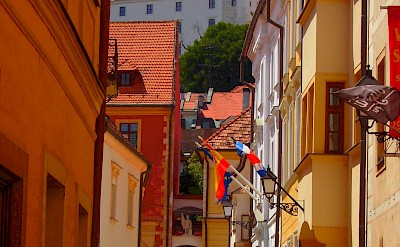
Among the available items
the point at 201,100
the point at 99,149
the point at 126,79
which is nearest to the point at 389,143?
the point at 99,149

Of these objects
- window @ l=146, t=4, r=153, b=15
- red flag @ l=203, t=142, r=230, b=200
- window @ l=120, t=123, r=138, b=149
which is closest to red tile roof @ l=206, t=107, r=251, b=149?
window @ l=120, t=123, r=138, b=149

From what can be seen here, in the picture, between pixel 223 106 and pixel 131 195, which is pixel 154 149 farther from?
pixel 223 106

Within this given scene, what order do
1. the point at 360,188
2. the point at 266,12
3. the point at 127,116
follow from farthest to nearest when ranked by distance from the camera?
the point at 127,116, the point at 266,12, the point at 360,188

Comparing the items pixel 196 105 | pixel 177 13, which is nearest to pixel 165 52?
pixel 196 105

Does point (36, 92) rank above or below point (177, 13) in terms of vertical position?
below

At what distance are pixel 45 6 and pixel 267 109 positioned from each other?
2464cm

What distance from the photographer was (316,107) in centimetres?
1891

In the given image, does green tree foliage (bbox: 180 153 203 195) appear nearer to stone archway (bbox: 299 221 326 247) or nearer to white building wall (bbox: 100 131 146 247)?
white building wall (bbox: 100 131 146 247)

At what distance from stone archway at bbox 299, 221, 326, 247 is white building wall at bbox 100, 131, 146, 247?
6465 millimetres

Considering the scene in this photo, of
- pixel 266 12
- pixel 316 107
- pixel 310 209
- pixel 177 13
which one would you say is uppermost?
pixel 177 13

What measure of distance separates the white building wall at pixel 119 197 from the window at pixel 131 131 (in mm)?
18552

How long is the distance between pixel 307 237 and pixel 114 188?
9.47 meters

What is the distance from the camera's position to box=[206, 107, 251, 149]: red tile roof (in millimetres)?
49625

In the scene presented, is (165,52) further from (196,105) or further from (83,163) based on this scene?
(196,105)
